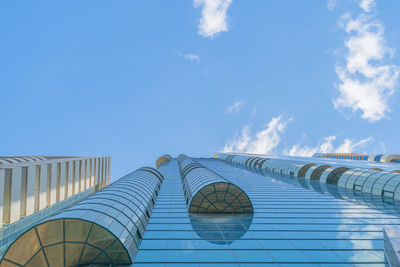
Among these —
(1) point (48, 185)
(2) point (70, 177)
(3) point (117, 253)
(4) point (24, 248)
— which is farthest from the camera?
(2) point (70, 177)

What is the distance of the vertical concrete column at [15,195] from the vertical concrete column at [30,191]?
139 cm

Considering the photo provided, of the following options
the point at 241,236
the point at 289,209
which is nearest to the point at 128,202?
the point at 241,236

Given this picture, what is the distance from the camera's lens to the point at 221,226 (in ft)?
57.5

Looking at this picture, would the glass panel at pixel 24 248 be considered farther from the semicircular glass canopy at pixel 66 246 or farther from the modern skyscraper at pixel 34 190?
the modern skyscraper at pixel 34 190

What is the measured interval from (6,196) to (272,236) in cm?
2321

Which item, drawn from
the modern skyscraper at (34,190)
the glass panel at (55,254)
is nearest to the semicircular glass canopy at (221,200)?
the glass panel at (55,254)

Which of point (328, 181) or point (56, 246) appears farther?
point (328, 181)

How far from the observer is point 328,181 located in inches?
1567

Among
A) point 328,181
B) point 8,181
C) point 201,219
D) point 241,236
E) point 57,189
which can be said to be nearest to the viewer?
point 241,236

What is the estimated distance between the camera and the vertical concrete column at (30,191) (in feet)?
80.6

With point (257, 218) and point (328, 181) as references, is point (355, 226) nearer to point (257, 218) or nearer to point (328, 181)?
point (257, 218)

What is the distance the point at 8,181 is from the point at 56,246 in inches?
573

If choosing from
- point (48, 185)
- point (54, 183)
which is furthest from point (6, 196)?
point (54, 183)

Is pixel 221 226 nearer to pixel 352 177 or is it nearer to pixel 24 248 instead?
pixel 24 248
